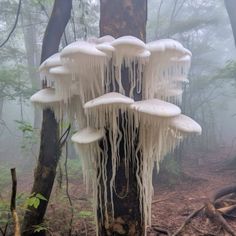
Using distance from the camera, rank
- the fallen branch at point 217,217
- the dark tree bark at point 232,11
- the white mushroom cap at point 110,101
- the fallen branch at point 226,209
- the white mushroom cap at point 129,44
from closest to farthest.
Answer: the white mushroom cap at point 110,101, the white mushroom cap at point 129,44, the fallen branch at point 217,217, the fallen branch at point 226,209, the dark tree bark at point 232,11

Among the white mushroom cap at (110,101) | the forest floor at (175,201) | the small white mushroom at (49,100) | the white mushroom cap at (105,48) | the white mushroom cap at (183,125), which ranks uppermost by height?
the white mushroom cap at (105,48)

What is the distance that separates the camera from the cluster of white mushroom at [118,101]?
1915 mm

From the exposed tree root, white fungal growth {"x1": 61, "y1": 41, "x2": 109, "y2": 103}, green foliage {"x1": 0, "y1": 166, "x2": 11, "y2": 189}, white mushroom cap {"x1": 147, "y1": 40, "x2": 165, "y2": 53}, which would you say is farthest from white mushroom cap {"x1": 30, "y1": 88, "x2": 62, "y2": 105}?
green foliage {"x1": 0, "y1": 166, "x2": 11, "y2": 189}

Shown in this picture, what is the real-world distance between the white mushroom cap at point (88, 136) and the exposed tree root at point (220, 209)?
8.45ft

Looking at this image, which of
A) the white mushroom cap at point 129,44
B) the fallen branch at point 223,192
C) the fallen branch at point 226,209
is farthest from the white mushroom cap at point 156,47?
the fallen branch at point 223,192

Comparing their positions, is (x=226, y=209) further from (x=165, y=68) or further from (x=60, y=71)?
(x=60, y=71)

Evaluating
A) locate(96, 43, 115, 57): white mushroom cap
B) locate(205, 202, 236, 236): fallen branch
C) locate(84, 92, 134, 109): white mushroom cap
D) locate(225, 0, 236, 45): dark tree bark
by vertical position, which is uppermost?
locate(225, 0, 236, 45): dark tree bark

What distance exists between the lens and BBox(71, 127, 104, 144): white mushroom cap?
1999 millimetres

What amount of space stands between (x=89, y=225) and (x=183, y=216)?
1.68 meters

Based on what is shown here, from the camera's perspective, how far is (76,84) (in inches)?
87.4

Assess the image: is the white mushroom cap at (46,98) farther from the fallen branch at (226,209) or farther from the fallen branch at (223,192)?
the fallen branch at (223,192)

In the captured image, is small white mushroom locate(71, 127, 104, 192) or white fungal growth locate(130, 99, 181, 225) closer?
white fungal growth locate(130, 99, 181, 225)

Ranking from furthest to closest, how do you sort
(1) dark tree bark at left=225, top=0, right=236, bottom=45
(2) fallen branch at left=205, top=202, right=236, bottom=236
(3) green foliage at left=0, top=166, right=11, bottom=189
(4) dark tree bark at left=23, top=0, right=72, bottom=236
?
1. (1) dark tree bark at left=225, top=0, right=236, bottom=45
2. (3) green foliage at left=0, top=166, right=11, bottom=189
3. (2) fallen branch at left=205, top=202, right=236, bottom=236
4. (4) dark tree bark at left=23, top=0, right=72, bottom=236

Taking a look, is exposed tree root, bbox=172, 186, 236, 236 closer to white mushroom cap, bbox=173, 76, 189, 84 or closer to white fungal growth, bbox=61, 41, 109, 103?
white mushroom cap, bbox=173, 76, 189, 84
